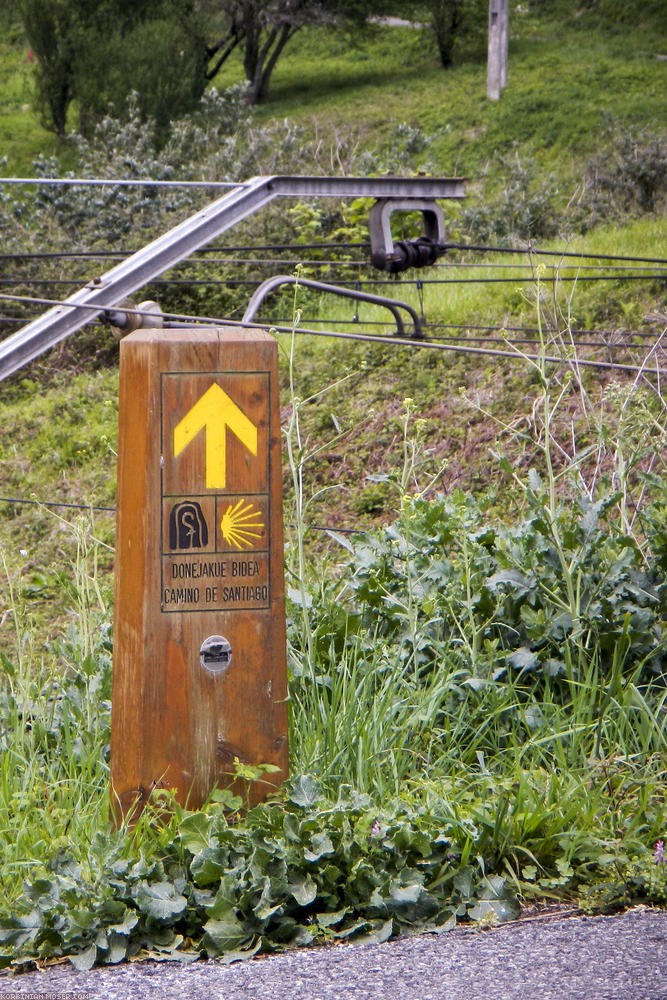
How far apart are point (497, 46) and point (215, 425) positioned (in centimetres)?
2376

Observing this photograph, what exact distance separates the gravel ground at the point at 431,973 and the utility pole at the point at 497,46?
24.3 meters

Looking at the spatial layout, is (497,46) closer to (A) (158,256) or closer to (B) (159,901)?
(A) (158,256)

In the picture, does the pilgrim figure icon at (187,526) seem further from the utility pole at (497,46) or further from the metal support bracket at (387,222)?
the utility pole at (497,46)

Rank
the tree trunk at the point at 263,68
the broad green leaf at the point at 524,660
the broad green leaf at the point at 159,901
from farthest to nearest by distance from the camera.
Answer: the tree trunk at the point at 263,68, the broad green leaf at the point at 524,660, the broad green leaf at the point at 159,901

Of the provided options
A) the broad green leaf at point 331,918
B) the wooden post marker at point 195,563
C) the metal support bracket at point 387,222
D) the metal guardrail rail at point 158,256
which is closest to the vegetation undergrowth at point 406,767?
the broad green leaf at point 331,918

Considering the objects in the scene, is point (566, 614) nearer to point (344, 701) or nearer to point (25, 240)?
point (344, 701)

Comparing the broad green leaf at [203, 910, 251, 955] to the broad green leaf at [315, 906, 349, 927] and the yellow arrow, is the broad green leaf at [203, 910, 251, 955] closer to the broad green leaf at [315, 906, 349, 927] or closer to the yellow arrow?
the broad green leaf at [315, 906, 349, 927]

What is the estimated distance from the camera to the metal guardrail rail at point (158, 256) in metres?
4.82

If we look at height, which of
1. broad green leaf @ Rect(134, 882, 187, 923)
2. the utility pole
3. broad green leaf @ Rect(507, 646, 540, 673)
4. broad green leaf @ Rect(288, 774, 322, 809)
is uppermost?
the utility pole

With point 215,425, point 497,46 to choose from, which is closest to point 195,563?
point 215,425

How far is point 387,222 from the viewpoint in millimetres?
6625

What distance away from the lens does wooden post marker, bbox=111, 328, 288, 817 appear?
8.42ft

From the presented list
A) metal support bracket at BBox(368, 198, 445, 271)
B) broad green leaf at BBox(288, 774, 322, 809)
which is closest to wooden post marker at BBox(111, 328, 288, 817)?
broad green leaf at BBox(288, 774, 322, 809)

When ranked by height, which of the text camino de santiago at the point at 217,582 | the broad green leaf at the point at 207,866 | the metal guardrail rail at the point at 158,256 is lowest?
the broad green leaf at the point at 207,866
